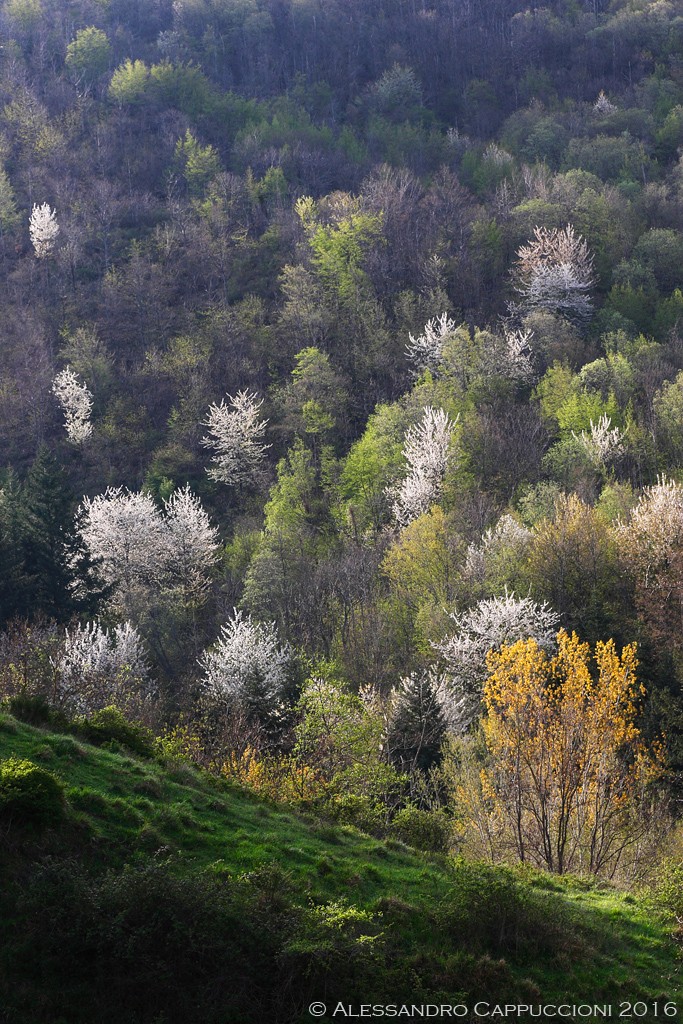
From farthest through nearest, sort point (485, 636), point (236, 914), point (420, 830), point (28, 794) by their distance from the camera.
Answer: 1. point (485, 636)
2. point (420, 830)
3. point (28, 794)
4. point (236, 914)

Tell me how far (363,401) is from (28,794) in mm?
54147

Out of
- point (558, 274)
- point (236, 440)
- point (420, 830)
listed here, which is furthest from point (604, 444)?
point (420, 830)

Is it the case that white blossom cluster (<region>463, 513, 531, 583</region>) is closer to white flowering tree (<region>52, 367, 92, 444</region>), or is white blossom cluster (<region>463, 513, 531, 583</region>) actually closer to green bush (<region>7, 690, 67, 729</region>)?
green bush (<region>7, 690, 67, 729</region>)

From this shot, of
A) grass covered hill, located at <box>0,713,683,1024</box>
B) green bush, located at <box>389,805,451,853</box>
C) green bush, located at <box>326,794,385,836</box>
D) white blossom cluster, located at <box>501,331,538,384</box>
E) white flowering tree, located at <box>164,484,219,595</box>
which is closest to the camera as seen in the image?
grass covered hill, located at <box>0,713,683,1024</box>

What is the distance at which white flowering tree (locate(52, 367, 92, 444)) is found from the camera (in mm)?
68312

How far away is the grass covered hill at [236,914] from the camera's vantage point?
1262cm

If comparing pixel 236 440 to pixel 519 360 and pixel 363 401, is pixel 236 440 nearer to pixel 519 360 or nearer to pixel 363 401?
pixel 363 401

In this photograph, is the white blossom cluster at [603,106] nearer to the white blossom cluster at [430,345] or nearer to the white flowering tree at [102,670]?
the white blossom cluster at [430,345]

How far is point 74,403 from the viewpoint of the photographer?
69.2m

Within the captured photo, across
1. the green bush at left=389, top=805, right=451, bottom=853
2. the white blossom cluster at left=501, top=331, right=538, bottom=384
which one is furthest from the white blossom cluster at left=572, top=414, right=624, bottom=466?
the green bush at left=389, top=805, right=451, bottom=853

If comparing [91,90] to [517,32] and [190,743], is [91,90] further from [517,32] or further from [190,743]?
[190,743]

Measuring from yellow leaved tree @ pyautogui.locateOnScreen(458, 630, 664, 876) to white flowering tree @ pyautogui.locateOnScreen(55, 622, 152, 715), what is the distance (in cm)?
1108

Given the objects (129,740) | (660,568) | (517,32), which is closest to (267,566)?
(660,568)

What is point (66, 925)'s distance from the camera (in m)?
12.8
